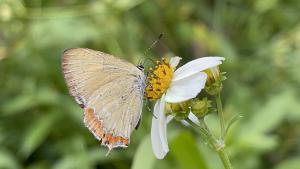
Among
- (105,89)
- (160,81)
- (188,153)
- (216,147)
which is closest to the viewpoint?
(216,147)

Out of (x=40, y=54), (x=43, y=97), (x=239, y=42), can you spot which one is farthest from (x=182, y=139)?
(x=239, y=42)

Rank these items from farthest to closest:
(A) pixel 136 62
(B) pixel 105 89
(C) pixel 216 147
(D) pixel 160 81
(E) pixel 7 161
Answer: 1. (A) pixel 136 62
2. (E) pixel 7 161
3. (B) pixel 105 89
4. (D) pixel 160 81
5. (C) pixel 216 147

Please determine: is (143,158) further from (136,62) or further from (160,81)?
(136,62)

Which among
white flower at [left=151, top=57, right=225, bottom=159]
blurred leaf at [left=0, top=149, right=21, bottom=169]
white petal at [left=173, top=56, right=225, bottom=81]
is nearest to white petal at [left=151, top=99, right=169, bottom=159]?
white flower at [left=151, top=57, right=225, bottom=159]

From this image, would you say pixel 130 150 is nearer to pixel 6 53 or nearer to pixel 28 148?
pixel 28 148

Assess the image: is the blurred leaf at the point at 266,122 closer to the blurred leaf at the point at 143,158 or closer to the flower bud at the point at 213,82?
the blurred leaf at the point at 143,158

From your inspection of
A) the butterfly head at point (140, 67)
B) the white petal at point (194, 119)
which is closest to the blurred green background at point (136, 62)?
the butterfly head at point (140, 67)

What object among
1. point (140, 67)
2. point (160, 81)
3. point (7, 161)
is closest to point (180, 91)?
point (160, 81)
